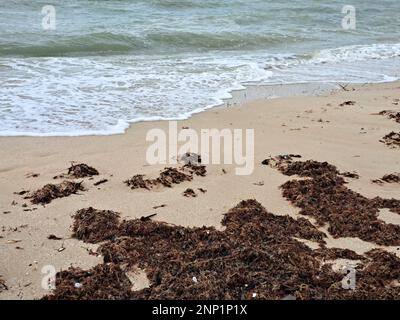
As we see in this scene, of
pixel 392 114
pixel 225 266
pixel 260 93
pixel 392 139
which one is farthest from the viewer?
pixel 260 93

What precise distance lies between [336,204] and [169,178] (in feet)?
5.13

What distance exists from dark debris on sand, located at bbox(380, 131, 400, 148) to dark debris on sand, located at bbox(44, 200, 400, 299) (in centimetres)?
248

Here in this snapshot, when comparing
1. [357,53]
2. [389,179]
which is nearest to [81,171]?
[389,179]

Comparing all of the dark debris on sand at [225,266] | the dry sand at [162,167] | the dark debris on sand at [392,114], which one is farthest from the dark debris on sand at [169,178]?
the dark debris on sand at [392,114]

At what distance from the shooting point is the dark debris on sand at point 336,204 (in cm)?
368

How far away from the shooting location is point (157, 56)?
11477mm

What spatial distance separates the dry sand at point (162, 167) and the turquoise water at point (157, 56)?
67cm

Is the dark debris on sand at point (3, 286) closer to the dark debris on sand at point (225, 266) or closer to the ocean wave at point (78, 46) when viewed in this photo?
the dark debris on sand at point (225, 266)

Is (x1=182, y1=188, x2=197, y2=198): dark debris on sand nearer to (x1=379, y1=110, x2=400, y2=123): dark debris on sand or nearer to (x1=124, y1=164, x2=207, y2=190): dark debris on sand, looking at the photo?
(x1=124, y1=164, x2=207, y2=190): dark debris on sand

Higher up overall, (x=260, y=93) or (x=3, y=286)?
(x=260, y=93)

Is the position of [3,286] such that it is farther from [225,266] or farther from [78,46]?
[78,46]

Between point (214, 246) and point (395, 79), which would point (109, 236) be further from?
point (395, 79)

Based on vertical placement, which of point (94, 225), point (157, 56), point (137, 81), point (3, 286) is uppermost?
point (157, 56)
